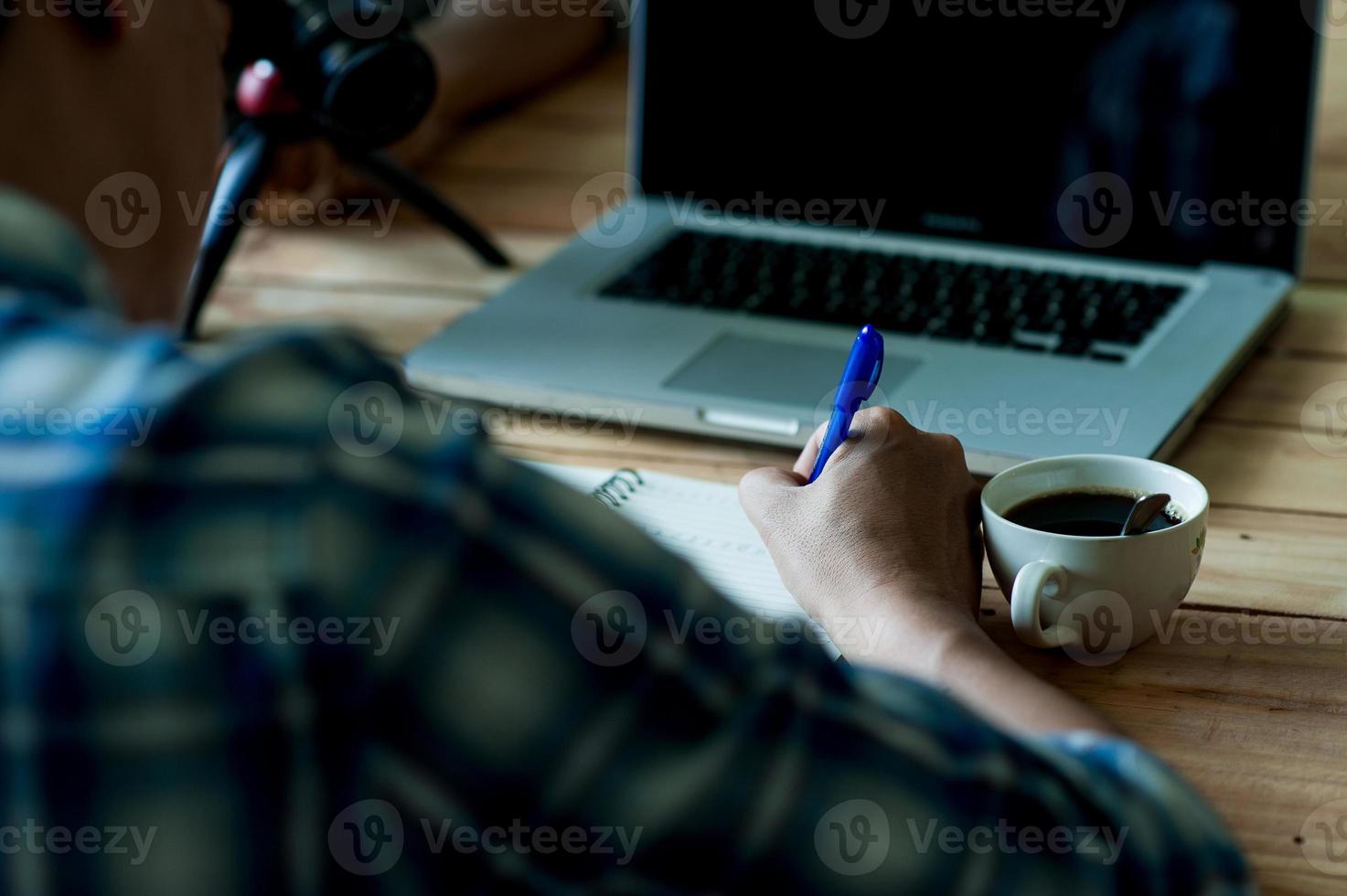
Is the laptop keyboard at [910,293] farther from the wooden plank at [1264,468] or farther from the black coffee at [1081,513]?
the black coffee at [1081,513]

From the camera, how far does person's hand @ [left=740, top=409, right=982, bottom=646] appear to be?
66 cm

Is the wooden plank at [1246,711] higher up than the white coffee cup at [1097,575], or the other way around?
the white coffee cup at [1097,575]

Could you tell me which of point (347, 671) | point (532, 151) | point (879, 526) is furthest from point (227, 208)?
point (347, 671)

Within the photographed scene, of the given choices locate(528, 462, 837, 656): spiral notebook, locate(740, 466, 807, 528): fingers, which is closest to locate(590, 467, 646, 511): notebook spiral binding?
locate(528, 462, 837, 656): spiral notebook

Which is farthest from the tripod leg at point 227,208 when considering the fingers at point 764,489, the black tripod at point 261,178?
the fingers at point 764,489

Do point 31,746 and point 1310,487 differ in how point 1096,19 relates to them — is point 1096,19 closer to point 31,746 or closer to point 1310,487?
point 1310,487

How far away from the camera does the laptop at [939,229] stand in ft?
3.05

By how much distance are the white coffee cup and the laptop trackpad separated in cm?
22

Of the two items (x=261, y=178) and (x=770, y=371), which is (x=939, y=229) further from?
(x=261, y=178)

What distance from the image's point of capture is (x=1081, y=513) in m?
0.73

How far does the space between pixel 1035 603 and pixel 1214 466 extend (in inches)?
10.4

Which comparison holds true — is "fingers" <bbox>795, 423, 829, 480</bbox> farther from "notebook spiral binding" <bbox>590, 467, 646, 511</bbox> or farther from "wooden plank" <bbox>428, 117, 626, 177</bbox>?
"wooden plank" <bbox>428, 117, 626, 177</bbox>

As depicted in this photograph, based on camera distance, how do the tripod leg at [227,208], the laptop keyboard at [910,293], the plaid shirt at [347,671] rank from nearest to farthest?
the plaid shirt at [347,671] < the laptop keyboard at [910,293] < the tripod leg at [227,208]

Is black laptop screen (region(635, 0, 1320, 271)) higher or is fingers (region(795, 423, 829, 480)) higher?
black laptop screen (region(635, 0, 1320, 271))
